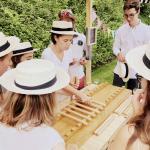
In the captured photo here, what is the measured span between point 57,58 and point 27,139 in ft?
6.95

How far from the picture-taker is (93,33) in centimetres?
505

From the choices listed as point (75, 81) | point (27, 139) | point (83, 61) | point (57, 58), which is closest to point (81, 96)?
point (57, 58)

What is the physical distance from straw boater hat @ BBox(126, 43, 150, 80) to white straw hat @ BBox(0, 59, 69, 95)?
51 centimetres

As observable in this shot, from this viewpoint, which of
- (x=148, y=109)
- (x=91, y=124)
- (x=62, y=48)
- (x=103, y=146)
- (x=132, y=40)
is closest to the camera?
(x=148, y=109)

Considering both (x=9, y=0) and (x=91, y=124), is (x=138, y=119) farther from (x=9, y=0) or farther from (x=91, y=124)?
(x=9, y=0)

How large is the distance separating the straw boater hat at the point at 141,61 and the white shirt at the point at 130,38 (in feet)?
9.05

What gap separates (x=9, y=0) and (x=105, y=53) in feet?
9.79

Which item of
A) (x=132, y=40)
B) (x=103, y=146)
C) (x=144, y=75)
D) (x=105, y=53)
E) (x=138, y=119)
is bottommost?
(x=105, y=53)

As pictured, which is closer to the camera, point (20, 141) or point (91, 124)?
point (20, 141)

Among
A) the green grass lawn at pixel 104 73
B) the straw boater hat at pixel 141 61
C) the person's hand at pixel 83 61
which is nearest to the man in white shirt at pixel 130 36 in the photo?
the person's hand at pixel 83 61

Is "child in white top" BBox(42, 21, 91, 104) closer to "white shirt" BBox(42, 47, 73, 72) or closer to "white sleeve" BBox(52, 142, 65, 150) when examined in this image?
"white shirt" BBox(42, 47, 73, 72)

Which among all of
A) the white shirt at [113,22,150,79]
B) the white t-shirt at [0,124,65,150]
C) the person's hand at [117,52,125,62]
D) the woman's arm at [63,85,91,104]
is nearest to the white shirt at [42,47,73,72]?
the woman's arm at [63,85,91,104]

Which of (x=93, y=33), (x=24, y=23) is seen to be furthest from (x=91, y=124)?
(x=24, y=23)

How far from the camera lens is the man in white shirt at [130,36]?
490 centimetres
